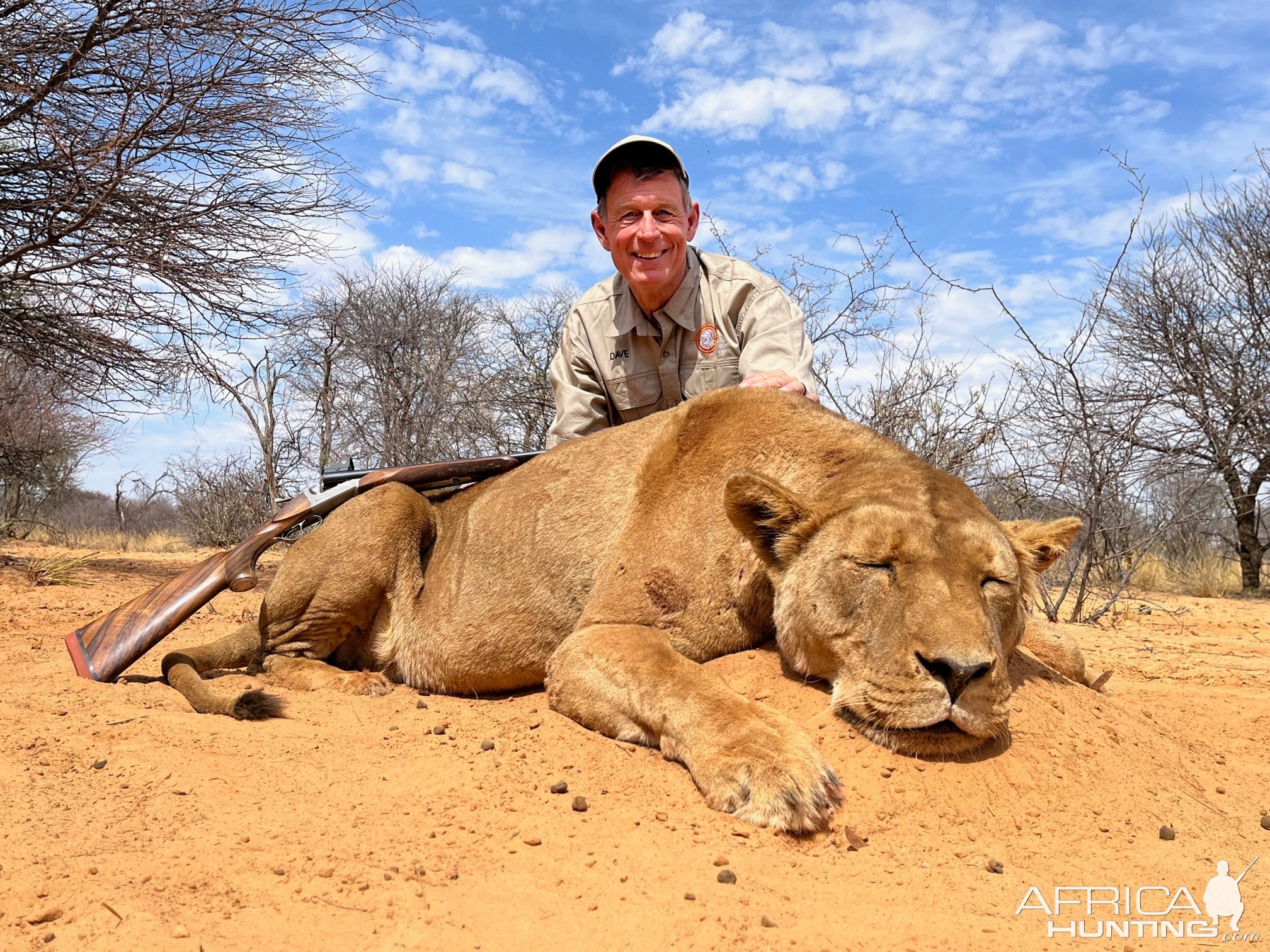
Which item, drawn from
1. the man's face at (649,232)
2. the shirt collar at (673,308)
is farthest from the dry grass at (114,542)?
the man's face at (649,232)

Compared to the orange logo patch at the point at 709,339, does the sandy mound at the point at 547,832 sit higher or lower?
lower

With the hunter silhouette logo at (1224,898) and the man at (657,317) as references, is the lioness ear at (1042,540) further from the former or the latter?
the man at (657,317)

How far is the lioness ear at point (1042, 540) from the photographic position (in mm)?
3486

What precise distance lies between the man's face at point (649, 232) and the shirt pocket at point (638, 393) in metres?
0.50

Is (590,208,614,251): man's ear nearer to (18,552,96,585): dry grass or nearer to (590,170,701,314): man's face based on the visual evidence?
(590,170,701,314): man's face

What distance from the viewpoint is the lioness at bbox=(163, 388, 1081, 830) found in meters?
2.91

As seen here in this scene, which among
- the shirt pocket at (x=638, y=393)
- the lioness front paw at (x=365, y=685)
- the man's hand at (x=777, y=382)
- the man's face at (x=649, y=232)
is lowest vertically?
the lioness front paw at (x=365, y=685)

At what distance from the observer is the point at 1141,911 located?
2.40m

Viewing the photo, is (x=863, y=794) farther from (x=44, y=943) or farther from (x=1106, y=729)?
(x=44, y=943)

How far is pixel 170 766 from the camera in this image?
316cm

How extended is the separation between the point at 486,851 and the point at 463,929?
416 mm

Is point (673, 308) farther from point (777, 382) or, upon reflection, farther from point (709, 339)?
point (777, 382)

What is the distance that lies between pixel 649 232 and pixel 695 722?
3.19 meters

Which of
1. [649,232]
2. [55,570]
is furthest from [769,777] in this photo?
[55,570]
